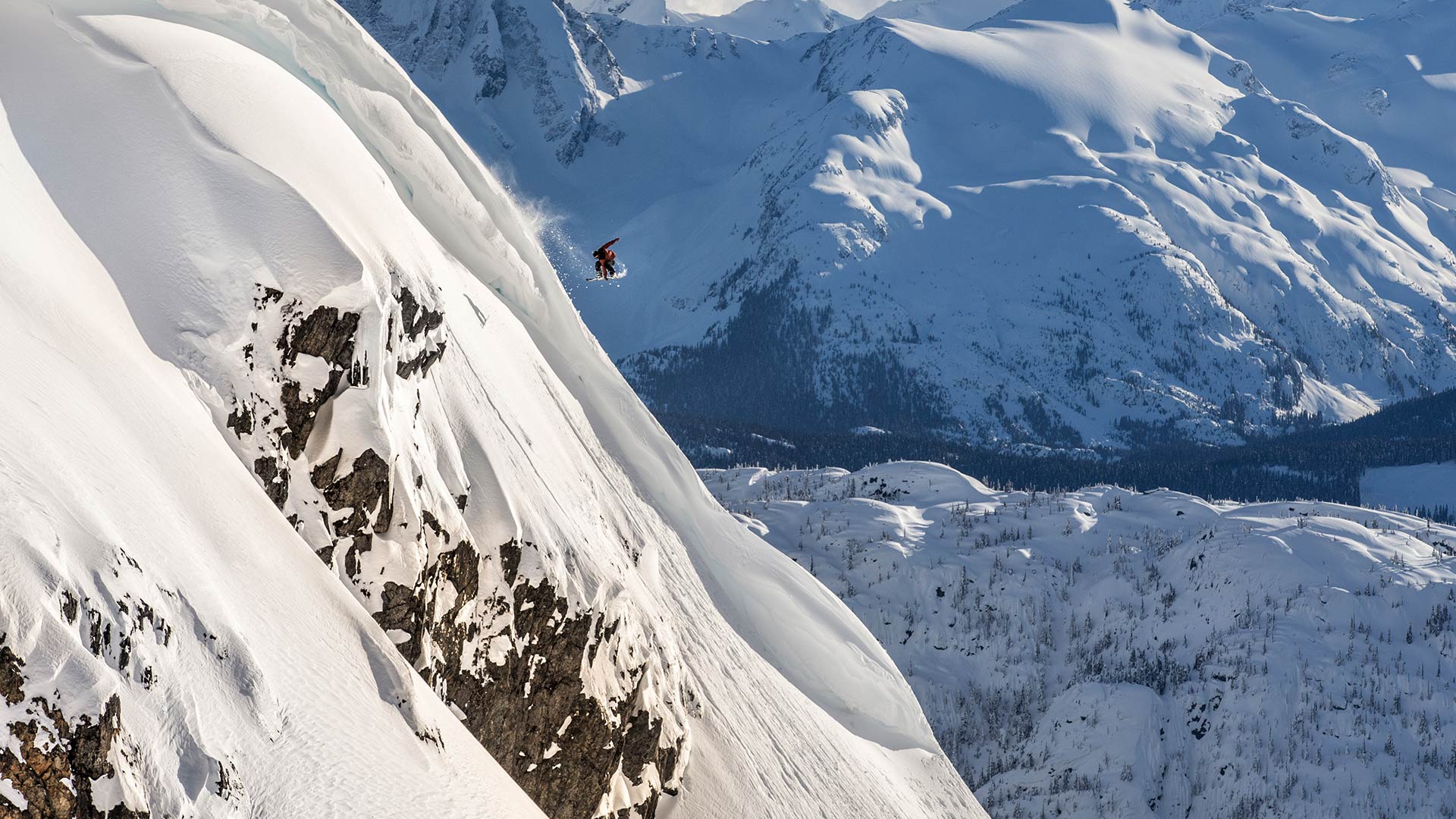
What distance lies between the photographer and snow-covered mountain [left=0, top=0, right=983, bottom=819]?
12828 millimetres

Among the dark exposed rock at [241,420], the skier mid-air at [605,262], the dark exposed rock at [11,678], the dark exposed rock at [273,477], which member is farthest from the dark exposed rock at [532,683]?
the skier mid-air at [605,262]

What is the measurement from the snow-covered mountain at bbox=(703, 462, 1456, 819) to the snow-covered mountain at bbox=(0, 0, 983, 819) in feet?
262

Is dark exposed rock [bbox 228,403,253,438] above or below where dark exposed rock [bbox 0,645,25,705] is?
below

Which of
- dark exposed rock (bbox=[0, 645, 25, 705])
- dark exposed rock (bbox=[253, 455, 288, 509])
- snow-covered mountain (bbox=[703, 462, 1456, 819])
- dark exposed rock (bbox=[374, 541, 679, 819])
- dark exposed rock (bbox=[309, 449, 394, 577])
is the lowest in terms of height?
snow-covered mountain (bbox=[703, 462, 1456, 819])

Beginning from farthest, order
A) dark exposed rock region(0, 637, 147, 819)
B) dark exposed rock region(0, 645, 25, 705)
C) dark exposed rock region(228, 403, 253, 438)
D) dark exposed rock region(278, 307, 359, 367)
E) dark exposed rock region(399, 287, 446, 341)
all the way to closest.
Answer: dark exposed rock region(399, 287, 446, 341), dark exposed rock region(278, 307, 359, 367), dark exposed rock region(228, 403, 253, 438), dark exposed rock region(0, 645, 25, 705), dark exposed rock region(0, 637, 147, 819)

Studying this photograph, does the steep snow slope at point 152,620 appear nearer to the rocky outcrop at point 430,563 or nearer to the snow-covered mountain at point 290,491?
the snow-covered mountain at point 290,491

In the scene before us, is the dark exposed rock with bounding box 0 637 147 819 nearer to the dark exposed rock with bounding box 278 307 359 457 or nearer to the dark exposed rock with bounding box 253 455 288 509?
the dark exposed rock with bounding box 253 455 288 509

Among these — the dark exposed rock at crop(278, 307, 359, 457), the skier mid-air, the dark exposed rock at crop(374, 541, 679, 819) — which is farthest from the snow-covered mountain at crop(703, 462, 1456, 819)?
the dark exposed rock at crop(278, 307, 359, 457)

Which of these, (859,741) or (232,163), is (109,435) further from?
(859,741)

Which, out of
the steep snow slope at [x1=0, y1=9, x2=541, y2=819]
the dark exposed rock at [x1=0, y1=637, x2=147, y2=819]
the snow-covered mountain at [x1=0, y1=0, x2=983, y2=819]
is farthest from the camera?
the snow-covered mountain at [x1=0, y1=0, x2=983, y2=819]

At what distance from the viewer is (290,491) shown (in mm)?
18125

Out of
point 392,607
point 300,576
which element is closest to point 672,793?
point 392,607

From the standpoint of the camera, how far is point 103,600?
41.2ft

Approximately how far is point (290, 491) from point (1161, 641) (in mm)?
115599
